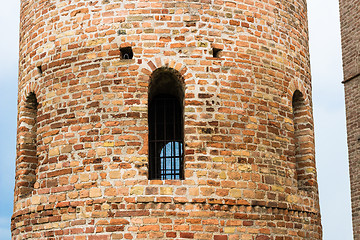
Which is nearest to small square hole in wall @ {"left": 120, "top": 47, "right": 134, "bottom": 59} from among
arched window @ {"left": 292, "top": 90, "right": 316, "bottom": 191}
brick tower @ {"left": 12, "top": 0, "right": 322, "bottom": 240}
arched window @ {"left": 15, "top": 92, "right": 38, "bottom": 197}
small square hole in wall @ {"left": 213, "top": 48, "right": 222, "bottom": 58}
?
brick tower @ {"left": 12, "top": 0, "right": 322, "bottom": 240}

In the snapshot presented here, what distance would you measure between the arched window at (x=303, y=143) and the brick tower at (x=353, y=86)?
733 centimetres

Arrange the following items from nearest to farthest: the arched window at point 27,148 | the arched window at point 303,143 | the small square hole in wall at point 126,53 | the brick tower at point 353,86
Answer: the small square hole in wall at point 126,53 → the arched window at point 27,148 → the arched window at point 303,143 → the brick tower at point 353,86

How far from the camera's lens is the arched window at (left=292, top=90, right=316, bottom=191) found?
30.2 feet

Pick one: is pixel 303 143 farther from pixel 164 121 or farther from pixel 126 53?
pixel 126 53

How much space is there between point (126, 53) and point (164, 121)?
48.2 inches

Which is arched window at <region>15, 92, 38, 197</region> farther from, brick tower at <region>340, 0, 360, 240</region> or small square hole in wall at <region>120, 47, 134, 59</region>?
brick tower at <region>340, 0, 360, 240</region>

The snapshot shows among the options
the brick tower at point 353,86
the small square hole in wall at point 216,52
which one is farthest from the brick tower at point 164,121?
the brick tower at point 353,86

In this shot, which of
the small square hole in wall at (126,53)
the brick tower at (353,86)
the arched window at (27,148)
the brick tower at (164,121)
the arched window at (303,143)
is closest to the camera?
the brick tower at (164,121)

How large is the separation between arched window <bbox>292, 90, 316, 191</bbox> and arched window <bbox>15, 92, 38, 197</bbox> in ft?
14.9

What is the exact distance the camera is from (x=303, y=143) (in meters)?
9.39

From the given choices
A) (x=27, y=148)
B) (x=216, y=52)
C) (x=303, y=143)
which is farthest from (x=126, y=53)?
(x=303, y=143)

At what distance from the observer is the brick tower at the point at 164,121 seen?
7609mm

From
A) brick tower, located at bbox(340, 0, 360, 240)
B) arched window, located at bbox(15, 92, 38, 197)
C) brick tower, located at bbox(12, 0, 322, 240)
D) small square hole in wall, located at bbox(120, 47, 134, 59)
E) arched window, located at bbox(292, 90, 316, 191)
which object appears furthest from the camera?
brick tower, located at bbox(340, 0, 360, 240)

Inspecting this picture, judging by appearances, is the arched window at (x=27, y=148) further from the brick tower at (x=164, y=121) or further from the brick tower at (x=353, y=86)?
the brick tower at (x=353, y=86)
